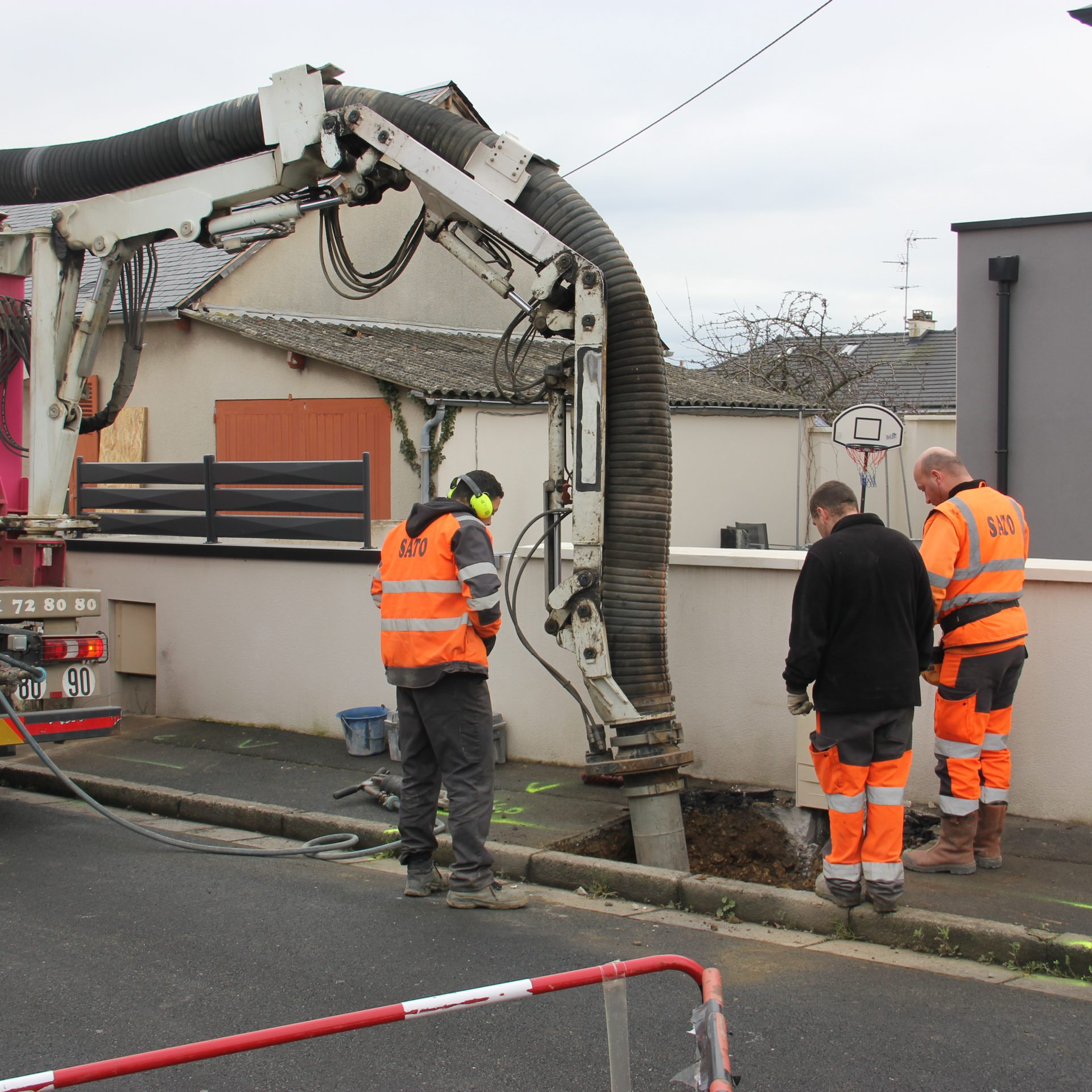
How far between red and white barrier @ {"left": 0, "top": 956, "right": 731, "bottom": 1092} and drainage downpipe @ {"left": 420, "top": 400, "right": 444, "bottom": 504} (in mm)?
13396

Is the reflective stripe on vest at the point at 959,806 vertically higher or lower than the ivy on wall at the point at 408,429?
lower

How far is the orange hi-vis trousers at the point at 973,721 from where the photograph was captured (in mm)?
5660

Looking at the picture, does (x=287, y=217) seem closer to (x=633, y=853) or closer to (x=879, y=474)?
(x=633, y=853)

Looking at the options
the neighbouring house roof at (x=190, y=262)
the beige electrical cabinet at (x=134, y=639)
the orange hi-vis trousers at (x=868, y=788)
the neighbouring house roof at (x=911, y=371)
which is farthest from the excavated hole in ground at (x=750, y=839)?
the neighbouring house roof at (x=911, y=371)

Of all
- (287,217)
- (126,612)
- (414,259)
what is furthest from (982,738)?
(414,259)

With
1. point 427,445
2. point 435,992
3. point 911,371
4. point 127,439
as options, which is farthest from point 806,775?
point 911,371

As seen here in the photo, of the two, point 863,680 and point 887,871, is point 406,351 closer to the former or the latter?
point 863,680

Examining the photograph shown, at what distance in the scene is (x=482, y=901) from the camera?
5.60 m

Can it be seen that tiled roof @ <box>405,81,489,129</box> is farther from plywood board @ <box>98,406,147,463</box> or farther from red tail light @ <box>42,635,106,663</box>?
red tail light @ <box>42,635,106,663</box>

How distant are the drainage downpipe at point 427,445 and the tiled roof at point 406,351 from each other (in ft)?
0.93

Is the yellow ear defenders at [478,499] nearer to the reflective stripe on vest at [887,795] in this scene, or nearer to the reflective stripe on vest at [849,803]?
the reflective stripe on vest at [849,803]

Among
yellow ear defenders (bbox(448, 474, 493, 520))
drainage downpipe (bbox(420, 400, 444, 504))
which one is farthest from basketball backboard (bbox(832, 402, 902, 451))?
yellow ear defenders (bbox(448, 474, 493, 520))

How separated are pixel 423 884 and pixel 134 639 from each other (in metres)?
5.69

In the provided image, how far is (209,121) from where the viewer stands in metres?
7.59
